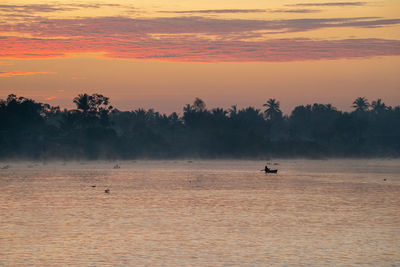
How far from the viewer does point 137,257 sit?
38188 mm

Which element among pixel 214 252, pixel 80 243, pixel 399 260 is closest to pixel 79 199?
pixel 80 243

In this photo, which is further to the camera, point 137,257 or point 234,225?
point 234,225

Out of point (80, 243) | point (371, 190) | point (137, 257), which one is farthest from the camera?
point (371, 190)

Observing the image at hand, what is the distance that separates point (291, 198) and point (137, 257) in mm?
44411

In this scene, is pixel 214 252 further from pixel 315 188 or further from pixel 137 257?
pixel 315 188

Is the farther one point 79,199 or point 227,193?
point 227,193

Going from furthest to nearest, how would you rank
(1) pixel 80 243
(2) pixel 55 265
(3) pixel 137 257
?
1. (1) pixel 80 243
2. (3) pixel 137 257
3. (2) pixel 55 265

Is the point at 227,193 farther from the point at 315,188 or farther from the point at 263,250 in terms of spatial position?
the point at 263,250

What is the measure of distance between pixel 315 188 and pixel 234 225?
49815 millimetres

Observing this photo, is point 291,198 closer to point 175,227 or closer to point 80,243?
point 175,227

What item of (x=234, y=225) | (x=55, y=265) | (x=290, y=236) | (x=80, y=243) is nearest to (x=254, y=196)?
(x=234, y=225)

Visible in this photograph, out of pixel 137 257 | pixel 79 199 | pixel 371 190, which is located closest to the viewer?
pixel 137 257

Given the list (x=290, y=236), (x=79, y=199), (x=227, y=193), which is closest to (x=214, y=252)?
(x=290, y=236)

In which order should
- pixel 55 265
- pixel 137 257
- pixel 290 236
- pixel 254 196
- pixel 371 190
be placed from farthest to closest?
pixel 371 190 < pixel 254 196 < pixel 290 236 < pixel 137 257 < pixel 55 265
